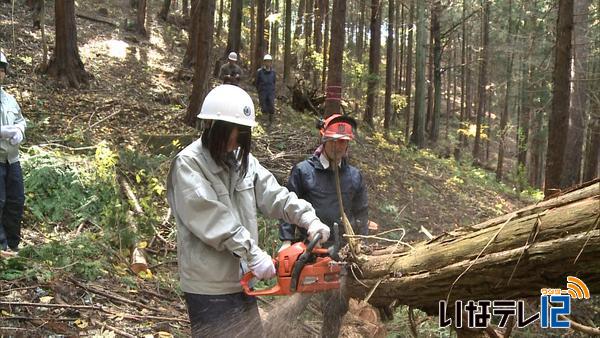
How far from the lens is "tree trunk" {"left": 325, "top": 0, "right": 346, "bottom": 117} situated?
→ 27.0 ft

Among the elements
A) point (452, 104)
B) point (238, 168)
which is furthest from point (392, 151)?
point (452, 104)

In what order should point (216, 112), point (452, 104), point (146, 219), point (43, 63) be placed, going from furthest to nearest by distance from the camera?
point (452, 104), point (43, 63), point (146, 219), point (216, 112)

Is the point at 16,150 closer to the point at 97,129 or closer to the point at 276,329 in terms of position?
the point at 276,329

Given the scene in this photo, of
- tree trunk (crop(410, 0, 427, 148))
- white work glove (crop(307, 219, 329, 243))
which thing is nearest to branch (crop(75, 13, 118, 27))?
tree trunk (crop(410, 0, 427, 148))

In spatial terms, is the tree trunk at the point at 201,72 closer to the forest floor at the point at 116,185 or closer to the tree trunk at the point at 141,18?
the forest floor at the point at 116,185

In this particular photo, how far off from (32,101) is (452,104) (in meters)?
47.0

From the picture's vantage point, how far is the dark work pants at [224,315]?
2.77 meters

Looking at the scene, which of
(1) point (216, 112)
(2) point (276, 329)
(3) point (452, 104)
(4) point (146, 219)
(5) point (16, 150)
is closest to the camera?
(1) point (216, 112)

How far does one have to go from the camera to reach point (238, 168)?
2.88 m

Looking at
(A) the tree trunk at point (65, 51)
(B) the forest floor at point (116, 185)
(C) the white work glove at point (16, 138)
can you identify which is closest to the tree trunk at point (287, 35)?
(B) the forest floor at point (116, 185)

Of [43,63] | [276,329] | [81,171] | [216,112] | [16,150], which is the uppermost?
[43,63]

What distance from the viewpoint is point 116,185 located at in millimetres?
6941

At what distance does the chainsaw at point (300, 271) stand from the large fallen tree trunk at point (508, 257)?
0.39 meters

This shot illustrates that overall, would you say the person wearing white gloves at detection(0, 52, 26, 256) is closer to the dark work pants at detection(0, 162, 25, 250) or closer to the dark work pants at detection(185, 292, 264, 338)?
the dark work pants at detection(0, 162, 25, 250)
